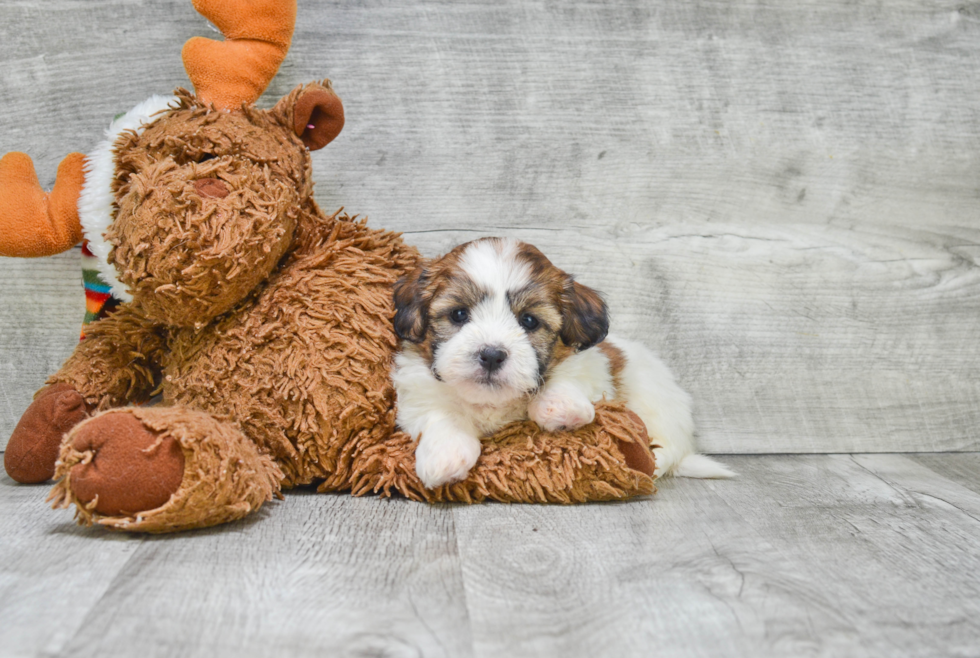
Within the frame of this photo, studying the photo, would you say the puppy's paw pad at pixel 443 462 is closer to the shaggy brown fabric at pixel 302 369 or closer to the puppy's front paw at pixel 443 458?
the puppy's front paw at pixel 443 458

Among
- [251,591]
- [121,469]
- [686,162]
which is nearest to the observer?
[251,591]

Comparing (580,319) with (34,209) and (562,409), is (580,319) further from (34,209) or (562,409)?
(34,209)

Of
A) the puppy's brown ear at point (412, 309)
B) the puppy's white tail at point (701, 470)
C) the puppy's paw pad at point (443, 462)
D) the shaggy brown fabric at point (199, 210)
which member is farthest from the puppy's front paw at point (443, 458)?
the puppy's white tail at point (701, 470)

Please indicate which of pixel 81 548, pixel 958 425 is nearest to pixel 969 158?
pixel 958 425

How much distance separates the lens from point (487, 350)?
5.22 ft

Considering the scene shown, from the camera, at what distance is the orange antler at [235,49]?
68.1 inches

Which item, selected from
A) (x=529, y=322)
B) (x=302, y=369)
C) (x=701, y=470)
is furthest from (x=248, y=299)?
(x=701, y=470)

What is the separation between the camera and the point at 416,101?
7.29 ft

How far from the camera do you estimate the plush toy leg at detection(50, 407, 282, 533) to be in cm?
139

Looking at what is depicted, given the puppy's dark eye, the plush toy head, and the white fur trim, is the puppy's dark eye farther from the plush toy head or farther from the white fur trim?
the white fur trim

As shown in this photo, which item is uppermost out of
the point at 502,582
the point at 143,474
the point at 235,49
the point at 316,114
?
the point at 235,49

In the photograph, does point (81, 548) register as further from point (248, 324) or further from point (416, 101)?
point (416, 101)

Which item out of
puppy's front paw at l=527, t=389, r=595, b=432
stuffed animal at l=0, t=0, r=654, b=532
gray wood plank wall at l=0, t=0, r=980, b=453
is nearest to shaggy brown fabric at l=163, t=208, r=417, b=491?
stuffed animal at l=0, t=0, r=654, b=532

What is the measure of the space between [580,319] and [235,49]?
0.93 meters
